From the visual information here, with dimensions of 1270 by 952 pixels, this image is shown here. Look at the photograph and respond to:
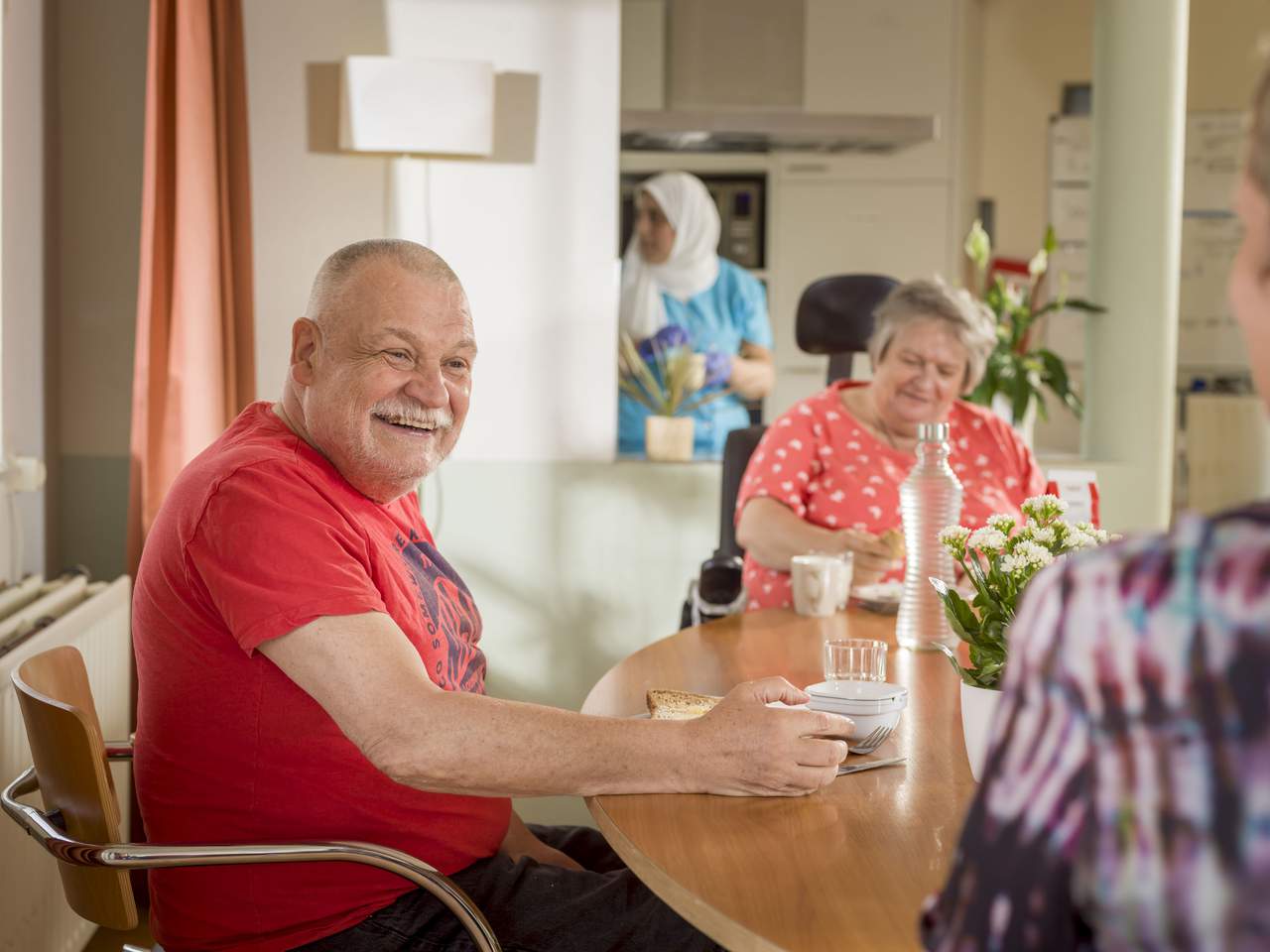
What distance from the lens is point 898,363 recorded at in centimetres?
252

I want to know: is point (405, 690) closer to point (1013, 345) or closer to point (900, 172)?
point (1013, 345)

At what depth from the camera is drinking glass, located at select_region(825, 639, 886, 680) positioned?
1499 millimetres

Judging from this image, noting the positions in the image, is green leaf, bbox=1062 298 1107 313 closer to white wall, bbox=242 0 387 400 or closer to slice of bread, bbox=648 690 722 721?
white wall, bbox=242 0 387 400

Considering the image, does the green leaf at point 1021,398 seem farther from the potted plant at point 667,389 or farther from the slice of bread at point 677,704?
the slice of bread at point 677,704

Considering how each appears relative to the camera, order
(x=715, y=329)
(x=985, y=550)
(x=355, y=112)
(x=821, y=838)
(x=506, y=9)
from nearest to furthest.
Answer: (x=821, y=838) → (x=985, y=550) → (x=355, y=112) → (x=506, y=9) → (x=715, y=329)

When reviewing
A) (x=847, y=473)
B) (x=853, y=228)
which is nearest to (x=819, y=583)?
(x=847, y=473)

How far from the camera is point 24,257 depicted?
2.70m

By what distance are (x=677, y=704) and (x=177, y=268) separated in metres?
1.89

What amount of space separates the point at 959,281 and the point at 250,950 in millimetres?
4867

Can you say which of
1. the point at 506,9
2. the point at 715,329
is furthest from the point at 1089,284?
the point at 506,9

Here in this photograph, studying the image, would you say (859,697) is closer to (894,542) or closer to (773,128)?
(894,542)

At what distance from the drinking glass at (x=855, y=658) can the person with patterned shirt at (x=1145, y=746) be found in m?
0.95

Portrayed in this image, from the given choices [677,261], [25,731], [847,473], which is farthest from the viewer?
[677,261]

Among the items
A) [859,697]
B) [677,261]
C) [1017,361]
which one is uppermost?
[677,261]
